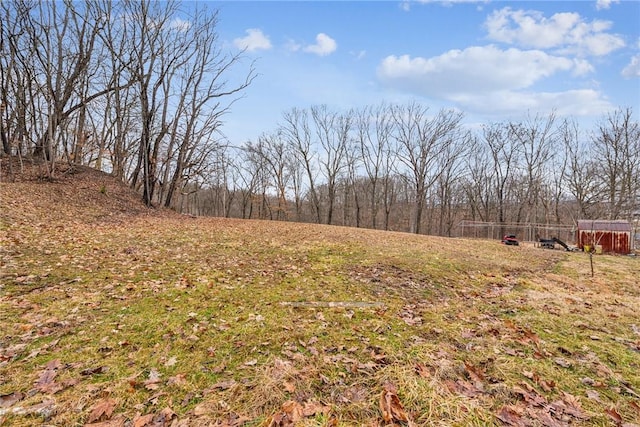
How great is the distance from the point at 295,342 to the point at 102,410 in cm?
170

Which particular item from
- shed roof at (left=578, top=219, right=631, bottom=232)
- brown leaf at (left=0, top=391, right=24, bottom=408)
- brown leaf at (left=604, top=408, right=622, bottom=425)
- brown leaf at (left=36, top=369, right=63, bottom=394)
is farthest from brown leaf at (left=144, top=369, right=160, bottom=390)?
shed roof at (left=578, top=219, right=631, bottom=232)

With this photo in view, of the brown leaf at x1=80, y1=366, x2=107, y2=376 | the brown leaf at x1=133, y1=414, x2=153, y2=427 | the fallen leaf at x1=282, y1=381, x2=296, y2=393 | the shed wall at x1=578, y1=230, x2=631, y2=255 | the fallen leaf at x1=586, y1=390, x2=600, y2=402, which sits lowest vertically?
the brown leaf at x1=133, y1=414, x2=153, y2=427

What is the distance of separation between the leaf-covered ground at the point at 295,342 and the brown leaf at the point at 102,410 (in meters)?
0.01

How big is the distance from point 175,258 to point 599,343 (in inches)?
275

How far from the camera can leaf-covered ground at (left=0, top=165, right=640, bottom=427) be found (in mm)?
2221

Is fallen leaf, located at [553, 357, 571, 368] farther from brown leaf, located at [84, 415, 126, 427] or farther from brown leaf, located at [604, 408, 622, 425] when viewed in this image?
brown leaf, located at [84, 415, 126, 427]

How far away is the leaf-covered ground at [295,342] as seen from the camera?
7.29 ft

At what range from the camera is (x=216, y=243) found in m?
8.27

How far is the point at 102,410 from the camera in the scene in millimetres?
2131

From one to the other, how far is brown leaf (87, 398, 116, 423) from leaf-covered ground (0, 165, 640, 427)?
12 mm

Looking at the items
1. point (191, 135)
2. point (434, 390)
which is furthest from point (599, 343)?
point (191, 135)

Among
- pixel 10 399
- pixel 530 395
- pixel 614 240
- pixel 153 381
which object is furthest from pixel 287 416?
pixel 614 240

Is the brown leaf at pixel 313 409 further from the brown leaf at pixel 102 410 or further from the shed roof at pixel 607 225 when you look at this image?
the shed roof at pixel 607 225

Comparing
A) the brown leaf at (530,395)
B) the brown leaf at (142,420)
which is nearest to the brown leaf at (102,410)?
the brown leaf at (142,420)
